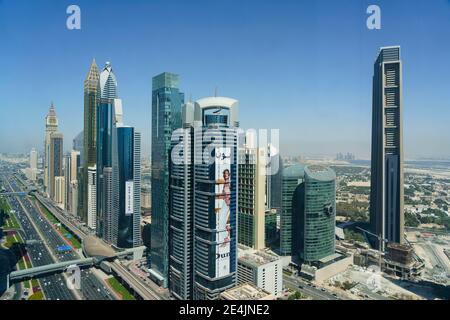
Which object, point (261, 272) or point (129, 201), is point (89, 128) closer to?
point (129, 201)

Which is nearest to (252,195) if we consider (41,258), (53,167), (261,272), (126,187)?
→ (261,272)

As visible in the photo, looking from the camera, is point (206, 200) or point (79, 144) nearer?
point (206, 200)

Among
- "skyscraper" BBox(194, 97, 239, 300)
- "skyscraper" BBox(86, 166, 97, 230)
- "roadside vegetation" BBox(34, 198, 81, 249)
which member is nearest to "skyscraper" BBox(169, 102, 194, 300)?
"skyscraper" BBox(194, 97, 239, 300)

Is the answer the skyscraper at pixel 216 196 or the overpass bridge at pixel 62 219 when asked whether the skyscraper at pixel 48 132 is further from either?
the skyscraper at pixel 216 196

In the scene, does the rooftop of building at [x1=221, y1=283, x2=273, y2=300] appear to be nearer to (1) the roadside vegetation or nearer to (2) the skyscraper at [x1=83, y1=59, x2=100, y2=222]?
(1) the roadside vegetation
